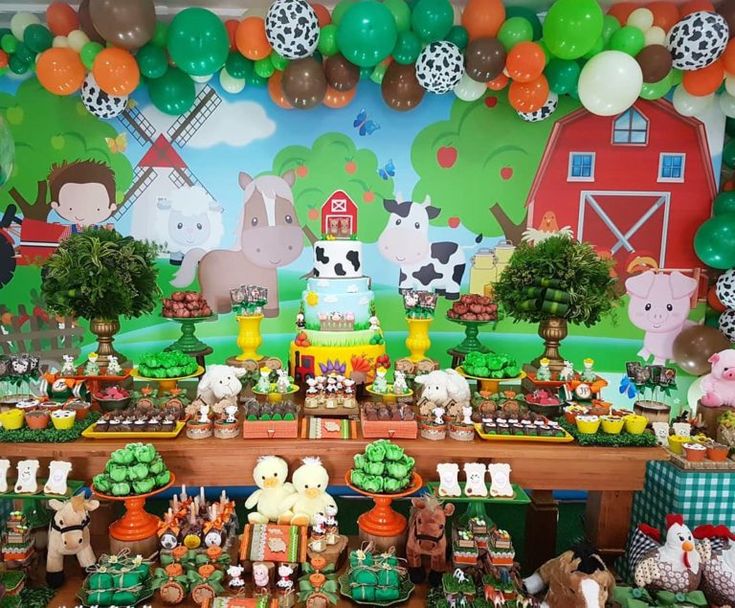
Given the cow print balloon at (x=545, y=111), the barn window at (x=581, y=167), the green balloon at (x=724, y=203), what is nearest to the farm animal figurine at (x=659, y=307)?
the green balloon at (x=724, y=203)

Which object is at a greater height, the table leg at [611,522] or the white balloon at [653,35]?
the white balloon at [653,35]

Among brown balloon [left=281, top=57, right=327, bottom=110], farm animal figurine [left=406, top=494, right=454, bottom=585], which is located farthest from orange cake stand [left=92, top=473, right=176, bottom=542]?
brown balloon [left=281, top=57, right=327, bottom=110]

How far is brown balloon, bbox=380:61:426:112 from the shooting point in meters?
4.13

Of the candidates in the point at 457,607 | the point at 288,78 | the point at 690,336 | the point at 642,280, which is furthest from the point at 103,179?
the point at 690,336

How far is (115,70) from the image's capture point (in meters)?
3.80

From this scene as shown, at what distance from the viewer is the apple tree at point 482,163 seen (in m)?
4.71

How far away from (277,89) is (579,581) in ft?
12.3

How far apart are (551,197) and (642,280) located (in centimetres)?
105

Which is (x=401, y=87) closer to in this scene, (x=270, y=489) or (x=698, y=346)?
(x=270, y=489)

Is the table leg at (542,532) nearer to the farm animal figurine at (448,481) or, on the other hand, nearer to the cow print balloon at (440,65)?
the farm animal figurine at (448,481)

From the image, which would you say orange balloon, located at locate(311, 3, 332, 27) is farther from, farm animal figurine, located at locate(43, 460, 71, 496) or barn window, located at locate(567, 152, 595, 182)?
farm animal figurine, located at locate(43, 460, 71, 496)

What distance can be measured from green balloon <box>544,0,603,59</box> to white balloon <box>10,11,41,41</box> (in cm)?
363

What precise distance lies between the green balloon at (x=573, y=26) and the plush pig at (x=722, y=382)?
2126 mm

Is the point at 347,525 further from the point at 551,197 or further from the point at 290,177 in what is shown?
the point at 551,197
